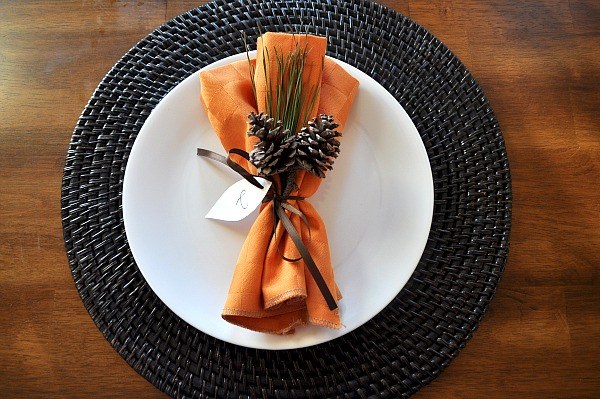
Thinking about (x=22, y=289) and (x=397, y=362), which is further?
(x=22, y=289)

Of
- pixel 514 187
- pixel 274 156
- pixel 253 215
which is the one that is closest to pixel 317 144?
pixel 274 156

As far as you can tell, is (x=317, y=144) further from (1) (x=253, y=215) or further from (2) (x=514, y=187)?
(2) (x=514, y=187)

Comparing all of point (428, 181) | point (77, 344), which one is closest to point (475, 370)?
point (428, 181)

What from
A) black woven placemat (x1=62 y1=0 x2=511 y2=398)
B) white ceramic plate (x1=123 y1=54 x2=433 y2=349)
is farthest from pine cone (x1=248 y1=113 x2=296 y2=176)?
black woven placemat (x1=62 y1=0 x2=511 y2=398)

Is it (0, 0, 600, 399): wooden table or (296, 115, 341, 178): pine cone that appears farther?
(0, 0, 600, 399): wooden table

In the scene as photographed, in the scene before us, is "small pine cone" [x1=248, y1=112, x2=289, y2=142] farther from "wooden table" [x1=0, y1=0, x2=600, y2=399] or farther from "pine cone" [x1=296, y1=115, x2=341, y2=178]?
"wooden table" [x1=0, y1=0, x2=600, y2=399]

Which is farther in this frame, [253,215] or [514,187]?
[514,187]

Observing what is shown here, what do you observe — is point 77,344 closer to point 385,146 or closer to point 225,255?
point 225,255
